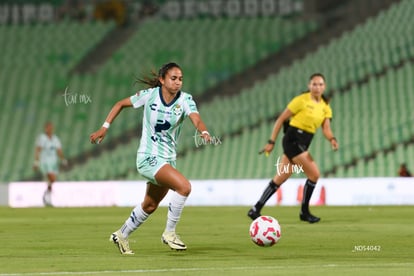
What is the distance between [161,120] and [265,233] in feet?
6.07

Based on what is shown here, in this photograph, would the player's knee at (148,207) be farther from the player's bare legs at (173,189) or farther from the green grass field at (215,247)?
the green grass field at (215,247)

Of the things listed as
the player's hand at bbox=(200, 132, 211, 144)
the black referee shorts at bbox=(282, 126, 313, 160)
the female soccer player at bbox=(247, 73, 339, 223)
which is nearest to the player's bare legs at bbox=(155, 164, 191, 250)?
the player's hand at bbox=(200, 132, 211, 144)

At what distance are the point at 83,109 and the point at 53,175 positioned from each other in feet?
30.6

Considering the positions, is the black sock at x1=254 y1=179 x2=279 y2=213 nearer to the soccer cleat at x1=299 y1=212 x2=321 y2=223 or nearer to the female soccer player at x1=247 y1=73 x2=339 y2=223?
the female soccer player at x1=247 y1=73 x2=339 y2=223

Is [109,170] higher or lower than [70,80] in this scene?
lower

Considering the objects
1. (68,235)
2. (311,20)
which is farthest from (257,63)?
(68,235)

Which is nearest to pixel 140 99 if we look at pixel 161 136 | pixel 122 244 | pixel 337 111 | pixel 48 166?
pixel 161 136

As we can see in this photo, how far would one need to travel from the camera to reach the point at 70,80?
125 ft

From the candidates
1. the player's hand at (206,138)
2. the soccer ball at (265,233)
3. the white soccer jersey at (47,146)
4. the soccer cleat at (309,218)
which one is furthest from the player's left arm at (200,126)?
the white soccer jersey at (47,146)

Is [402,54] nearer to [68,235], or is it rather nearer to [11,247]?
[68,235]

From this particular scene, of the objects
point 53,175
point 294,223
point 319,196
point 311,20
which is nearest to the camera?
point 294,223

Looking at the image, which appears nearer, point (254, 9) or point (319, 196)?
point (319, 196)

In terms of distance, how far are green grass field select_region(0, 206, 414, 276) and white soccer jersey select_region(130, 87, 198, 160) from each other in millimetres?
1167

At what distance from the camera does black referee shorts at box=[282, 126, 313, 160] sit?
1766cm
